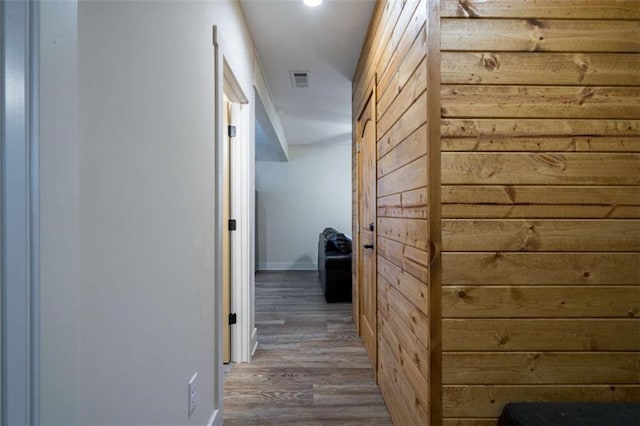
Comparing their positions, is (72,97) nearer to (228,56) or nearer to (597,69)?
(228,56)

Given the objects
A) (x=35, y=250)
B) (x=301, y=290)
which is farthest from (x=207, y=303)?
(x=301, y=290)

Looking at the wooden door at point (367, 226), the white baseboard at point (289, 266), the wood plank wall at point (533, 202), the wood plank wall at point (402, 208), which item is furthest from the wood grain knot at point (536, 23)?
the white baseboard at point (289, 266)

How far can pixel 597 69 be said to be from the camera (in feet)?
4.02

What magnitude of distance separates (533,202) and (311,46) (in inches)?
83.4

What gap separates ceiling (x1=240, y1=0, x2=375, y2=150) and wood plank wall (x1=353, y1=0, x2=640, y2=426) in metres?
1.19

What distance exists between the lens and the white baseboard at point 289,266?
258 inches

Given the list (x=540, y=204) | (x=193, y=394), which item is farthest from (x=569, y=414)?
(x=193, y=394)

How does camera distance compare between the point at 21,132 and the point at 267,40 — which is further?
the point at 267,40

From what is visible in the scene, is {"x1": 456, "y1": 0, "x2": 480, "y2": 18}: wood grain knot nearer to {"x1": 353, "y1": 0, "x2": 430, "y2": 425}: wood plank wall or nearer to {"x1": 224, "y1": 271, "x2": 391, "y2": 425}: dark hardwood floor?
{"x1": 353, "y1": 0, "x2": 430, "y2": 425}: wood plank wall

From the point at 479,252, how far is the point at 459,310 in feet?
0.75

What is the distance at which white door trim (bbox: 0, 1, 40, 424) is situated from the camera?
19.7 inches

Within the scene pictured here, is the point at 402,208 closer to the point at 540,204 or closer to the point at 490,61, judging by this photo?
the point at 540,204

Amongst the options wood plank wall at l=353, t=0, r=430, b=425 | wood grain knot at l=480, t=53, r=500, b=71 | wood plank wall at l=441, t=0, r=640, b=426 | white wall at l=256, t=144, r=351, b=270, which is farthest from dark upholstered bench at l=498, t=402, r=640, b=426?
white wall at l=256, t=144, r=351, b=270

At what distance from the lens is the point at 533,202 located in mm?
1216
